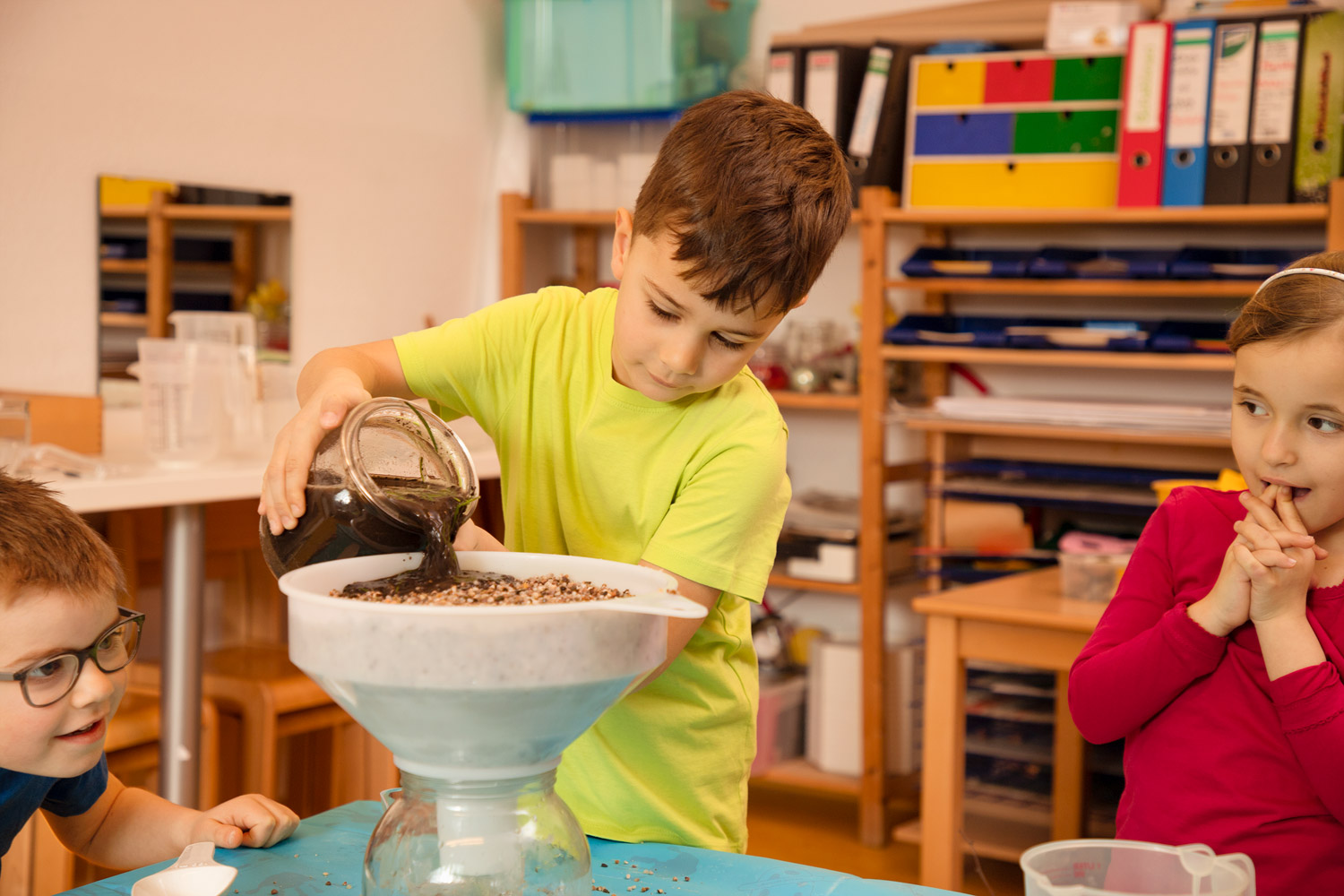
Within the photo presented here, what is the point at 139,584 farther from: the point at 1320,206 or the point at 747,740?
the point at 1320,206

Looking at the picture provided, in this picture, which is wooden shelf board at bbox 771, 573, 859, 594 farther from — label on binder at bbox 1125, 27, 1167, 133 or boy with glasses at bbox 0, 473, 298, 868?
boy with glasses at bbox 0, 473, 298, 868

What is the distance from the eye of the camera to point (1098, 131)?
2799 millimetres

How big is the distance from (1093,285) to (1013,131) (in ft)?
1.37

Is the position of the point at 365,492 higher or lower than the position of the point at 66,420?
higher

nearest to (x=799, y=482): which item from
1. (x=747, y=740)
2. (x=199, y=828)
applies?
(x=747, y=740)

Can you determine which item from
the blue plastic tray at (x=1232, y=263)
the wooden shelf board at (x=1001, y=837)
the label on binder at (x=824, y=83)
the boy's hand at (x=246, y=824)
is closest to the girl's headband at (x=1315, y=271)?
the boy's hand at (x=246, y=824)

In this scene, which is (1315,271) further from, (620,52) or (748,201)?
(620,52)

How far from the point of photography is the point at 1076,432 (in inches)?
108

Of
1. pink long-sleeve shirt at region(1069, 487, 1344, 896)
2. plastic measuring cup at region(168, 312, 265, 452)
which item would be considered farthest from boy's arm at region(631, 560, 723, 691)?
A: plastic measuring cup at region(168, 312, 265, 452)

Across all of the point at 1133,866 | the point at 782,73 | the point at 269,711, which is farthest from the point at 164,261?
the point at 1133,866

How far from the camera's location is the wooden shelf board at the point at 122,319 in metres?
2.56

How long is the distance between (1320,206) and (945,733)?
139 centimetres

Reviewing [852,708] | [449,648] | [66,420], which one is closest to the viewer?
[449,648]

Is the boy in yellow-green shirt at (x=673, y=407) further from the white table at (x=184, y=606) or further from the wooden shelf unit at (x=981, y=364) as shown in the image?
the wooden shelf unit at (x=981, y=364)
